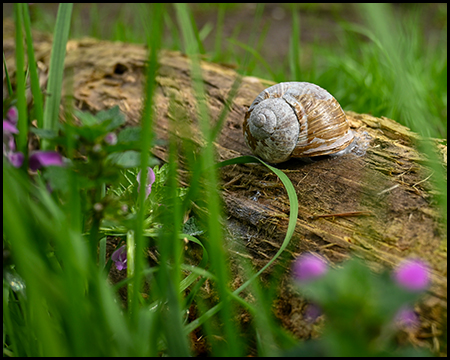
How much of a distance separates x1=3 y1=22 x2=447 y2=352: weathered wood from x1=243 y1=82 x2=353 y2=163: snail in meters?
0.06

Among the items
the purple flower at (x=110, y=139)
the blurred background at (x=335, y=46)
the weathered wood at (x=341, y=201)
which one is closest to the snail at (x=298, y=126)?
the weathered wood at (x=341, y=201)

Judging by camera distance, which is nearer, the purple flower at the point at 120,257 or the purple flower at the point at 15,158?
the purple flower at the point at 15,158

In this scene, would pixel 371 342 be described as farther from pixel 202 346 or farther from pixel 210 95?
pixel 210 95

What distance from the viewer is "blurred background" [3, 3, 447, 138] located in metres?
1.68

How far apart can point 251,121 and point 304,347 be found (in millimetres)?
851

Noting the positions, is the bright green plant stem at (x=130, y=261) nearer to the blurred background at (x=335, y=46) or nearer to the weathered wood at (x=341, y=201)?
the weathered wood at (x=341, y=201)

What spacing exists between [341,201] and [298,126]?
27 centimetres

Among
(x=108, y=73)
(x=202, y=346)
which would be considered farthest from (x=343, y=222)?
(x=108, y=73)

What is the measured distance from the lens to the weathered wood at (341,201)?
96cm

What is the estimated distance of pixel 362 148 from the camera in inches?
53.2

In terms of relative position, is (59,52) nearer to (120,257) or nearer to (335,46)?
(120,257)

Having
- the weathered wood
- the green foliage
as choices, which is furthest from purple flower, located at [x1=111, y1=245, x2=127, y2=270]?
the green foliage

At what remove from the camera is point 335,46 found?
11.8ft

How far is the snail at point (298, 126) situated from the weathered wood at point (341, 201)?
56mm
